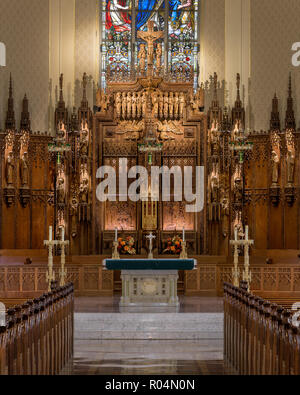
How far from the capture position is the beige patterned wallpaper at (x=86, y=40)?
806 inches

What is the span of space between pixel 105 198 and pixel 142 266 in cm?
554

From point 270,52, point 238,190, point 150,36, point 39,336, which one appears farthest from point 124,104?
point 39,336

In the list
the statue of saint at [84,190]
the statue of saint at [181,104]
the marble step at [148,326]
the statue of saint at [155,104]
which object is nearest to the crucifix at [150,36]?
the statue of saint at [155,104]

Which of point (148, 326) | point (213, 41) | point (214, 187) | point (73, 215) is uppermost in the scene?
point (213, 41)

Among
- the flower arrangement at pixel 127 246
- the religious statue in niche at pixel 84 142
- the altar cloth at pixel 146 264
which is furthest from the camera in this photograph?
the religious statue in niche at pixel 84 142

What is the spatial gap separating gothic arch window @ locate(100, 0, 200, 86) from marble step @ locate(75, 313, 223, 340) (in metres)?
9.77

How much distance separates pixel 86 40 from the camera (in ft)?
67.6

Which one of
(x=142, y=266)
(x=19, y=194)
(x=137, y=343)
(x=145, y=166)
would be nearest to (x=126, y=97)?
(x=145, y=166)

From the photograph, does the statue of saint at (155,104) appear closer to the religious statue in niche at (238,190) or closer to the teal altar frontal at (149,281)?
the religious statue in niche at (238,190)

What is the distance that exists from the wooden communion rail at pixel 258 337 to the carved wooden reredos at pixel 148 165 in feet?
26.9

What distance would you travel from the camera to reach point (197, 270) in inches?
704

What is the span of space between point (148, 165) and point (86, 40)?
4.45 meters

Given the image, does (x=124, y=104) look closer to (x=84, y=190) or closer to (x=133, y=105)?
(x=133, y=105)

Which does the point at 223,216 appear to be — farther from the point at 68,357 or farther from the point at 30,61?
the point at 68,357
